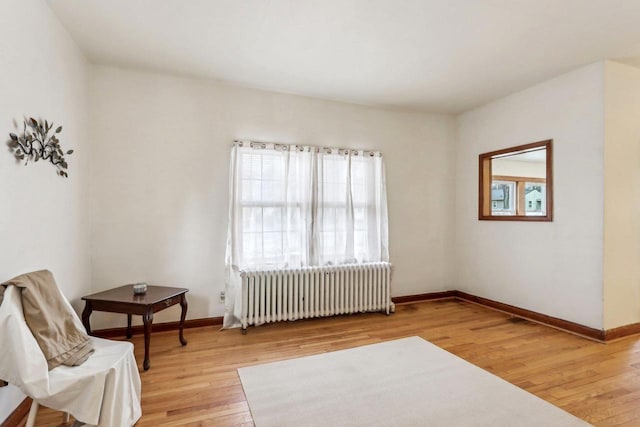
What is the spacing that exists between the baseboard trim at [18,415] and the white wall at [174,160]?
4.20 feet

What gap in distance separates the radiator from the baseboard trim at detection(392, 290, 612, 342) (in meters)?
0.67

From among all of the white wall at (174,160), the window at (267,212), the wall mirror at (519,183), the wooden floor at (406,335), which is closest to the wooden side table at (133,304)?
the wooden floor at (406,335)

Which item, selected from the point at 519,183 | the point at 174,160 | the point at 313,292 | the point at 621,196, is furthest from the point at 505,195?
the point at 174,160

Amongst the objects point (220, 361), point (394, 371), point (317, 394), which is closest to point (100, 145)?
point (220, 361)

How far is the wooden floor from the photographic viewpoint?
207 cm

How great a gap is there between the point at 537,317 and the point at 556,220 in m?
1.17

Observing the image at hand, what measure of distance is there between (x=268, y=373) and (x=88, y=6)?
309cm

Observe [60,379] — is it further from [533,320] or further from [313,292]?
[533,320]

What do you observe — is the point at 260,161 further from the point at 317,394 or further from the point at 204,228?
the point at 317,394

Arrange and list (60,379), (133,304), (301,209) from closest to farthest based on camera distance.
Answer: (60,379), (133,304), (301,209)

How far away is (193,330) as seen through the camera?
3477 millimetres

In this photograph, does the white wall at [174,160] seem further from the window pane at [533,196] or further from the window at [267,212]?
the window pane at [533,196]

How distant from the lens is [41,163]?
222 centimetres

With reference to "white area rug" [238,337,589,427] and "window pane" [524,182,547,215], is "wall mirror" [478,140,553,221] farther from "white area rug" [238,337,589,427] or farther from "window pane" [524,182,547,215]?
"white area rug" [238,337,589,427]
